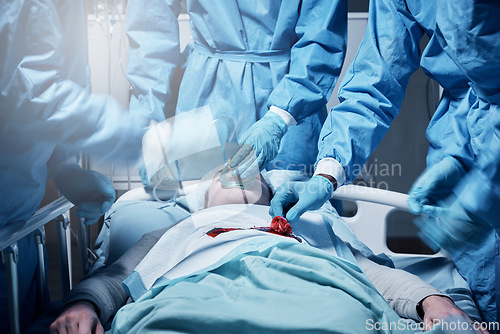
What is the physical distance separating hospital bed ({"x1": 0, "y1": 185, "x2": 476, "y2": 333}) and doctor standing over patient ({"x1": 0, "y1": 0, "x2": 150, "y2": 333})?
0.03 metres

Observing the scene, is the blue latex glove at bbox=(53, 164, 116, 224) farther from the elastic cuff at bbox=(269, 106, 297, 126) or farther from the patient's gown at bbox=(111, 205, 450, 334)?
the elastic cuff at bbox=(269, 106, 297, 126)

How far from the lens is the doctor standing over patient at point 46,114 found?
57cm

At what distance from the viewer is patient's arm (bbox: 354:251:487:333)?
0.78 m

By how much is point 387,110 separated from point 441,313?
1.67 ft

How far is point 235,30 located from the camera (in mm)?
1295

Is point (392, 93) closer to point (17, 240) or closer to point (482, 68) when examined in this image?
point (482, 68)

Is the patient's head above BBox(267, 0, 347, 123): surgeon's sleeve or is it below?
below

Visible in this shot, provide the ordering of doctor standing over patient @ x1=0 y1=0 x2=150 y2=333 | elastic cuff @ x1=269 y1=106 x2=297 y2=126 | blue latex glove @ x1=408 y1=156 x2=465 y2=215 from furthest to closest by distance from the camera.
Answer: elastic cuff @ x1=269 y1=106 x2=297 y2=126 → blue latex glove @ x1=408 y1=156 x2=465 y2=215 → doctor standing over patient @ x1=0 y1=0 x2=150 y2=333

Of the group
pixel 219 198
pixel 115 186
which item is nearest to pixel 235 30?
pixel 219 198

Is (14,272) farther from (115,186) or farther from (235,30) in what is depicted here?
(235,30)

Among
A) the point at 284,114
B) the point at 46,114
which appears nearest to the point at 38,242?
the point at 46,114

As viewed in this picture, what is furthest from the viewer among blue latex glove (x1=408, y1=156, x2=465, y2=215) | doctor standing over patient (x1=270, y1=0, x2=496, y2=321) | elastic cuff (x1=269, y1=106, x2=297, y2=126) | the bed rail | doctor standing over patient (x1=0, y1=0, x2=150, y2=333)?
elastic cuff (x1=269, y1=106, x2=297, y2=126)

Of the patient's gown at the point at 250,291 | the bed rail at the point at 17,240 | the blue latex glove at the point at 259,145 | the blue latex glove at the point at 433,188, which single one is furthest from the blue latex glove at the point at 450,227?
the bed rail at the point at 17,240

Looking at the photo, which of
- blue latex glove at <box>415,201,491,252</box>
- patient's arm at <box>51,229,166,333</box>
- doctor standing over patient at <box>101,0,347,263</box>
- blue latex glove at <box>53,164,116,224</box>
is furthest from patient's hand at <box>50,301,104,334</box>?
blue latex glove at <box>415,201,491,252</box>
